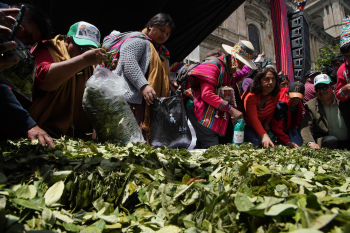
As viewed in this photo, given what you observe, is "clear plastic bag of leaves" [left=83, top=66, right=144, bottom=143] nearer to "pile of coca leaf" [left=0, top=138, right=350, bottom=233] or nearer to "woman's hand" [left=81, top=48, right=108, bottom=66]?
"woman's hand" [left=81, top=48, right=108, bottom=66]

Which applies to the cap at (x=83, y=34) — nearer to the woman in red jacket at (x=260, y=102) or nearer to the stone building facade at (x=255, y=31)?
the woman in red jacket at (x=260, y=102)

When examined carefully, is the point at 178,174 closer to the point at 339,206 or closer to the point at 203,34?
the point at 339,206

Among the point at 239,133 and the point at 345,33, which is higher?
the point at 345,33

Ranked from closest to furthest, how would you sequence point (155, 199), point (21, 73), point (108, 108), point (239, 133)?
point (155, 199)
point (21, 73)
point (108, 108)
point (239, 133)

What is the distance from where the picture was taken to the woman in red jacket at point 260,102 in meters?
2.96

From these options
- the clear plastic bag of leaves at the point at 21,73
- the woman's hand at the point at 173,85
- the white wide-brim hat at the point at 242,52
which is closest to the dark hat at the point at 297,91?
the white wide-brim hat at the point at 242,52

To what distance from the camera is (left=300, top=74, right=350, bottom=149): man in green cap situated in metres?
3.35

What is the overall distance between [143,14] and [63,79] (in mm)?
2040

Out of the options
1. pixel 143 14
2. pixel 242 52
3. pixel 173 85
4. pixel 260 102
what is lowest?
pixel 260 102

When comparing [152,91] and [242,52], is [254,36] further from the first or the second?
[152,91]

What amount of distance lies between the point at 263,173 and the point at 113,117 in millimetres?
1296

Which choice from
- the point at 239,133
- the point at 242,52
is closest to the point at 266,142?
the point at 239,133

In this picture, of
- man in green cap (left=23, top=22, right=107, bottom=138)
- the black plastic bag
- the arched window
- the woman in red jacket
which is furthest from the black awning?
the arched window

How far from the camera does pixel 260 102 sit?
309 cm
